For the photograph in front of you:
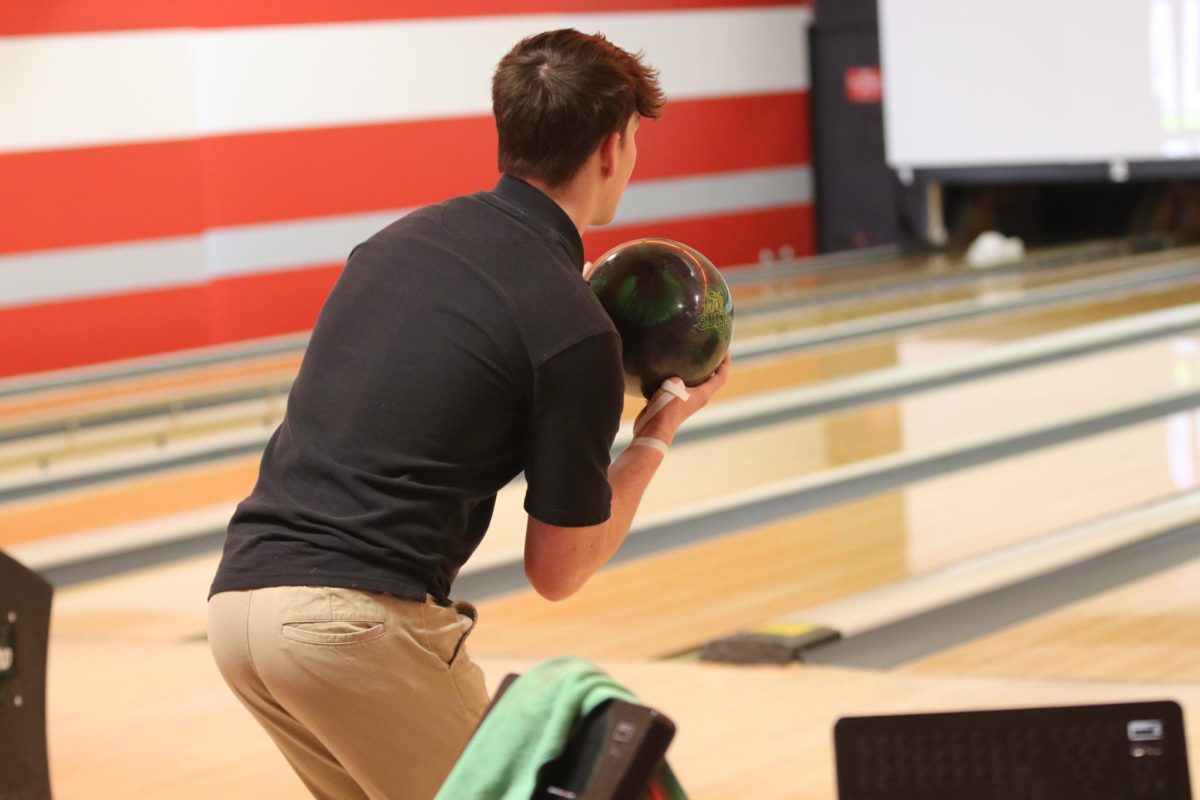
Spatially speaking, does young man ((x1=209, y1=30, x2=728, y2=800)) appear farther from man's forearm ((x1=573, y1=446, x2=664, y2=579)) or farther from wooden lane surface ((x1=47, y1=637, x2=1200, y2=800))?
wooden lane surface ((x1=47, y1=637, x2=1200, y2=800))

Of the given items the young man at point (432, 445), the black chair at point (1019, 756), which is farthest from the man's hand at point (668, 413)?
the black chair at point (1019, 756)

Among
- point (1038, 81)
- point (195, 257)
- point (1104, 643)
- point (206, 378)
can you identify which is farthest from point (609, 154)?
point (1038, 81)

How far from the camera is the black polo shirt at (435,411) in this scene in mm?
1376

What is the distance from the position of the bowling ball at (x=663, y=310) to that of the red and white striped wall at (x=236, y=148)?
534 centimetres

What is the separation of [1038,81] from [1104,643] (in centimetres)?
633

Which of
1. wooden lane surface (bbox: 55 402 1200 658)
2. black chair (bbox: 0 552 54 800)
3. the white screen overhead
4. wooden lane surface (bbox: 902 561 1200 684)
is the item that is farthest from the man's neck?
the white screen overhead

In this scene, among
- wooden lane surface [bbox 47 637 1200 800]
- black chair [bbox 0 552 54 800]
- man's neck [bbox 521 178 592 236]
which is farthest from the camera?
wooden lane surface [bbox 47 637 1200 800]

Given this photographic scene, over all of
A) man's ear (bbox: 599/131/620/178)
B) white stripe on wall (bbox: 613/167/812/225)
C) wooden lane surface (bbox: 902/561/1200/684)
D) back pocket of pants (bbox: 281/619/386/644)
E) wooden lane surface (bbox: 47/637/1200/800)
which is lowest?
wooden lane surface (bbox: 902/561/1200/684)

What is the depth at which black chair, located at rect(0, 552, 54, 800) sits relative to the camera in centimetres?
160

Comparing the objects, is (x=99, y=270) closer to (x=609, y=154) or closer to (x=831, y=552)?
(x=831, y=552)

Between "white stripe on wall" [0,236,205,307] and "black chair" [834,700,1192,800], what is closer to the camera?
"black chair" [834,700,1192,800]

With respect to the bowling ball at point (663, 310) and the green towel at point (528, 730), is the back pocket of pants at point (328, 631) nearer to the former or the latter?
the green towel at point (528, 730)

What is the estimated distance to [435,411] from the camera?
1.38 metres

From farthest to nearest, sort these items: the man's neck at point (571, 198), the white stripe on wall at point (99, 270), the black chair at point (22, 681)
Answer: the white stripe on wall at point (99, 270)
the black chair at point (22, 681)
the man's neck at point (571, 198)
